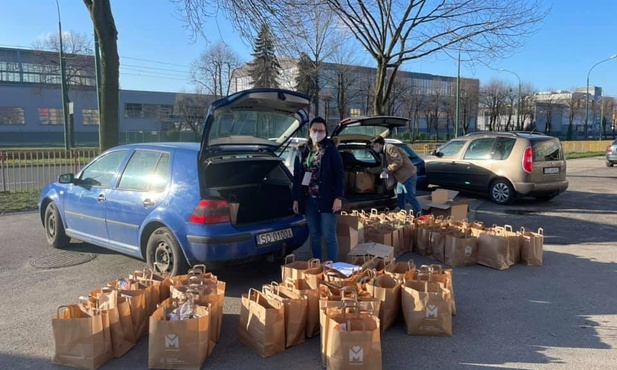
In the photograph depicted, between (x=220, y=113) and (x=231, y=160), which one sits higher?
(x=220, y=113)

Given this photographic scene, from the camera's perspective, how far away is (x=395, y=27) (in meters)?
14.4

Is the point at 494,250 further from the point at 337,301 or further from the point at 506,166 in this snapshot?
the point at 506,166

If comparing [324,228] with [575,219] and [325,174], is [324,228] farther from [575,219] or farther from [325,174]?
[575,219]

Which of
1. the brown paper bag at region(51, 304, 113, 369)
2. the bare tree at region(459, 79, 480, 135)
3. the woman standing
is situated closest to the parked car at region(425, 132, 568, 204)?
the woman standing

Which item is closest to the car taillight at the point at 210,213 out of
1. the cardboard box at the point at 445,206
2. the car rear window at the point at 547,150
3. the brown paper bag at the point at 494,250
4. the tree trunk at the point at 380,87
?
the brown paper bag at the point at 494,250

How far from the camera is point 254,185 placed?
5645mm

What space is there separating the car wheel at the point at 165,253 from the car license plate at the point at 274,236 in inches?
32.4

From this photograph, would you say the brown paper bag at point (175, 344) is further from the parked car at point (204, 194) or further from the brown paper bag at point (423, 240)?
the brown paper bag at point (423, 240)

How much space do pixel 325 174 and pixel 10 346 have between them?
129 inches

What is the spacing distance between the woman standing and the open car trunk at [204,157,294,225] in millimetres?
302

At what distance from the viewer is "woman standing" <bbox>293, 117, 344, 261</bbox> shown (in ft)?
16.9

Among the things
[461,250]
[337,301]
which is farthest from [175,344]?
[461,250]

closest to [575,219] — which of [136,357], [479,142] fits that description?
[479,142]

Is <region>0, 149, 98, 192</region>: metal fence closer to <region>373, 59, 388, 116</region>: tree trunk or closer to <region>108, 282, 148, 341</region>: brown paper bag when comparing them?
<region>373, 59, 388, 116</region>: tree trunk
